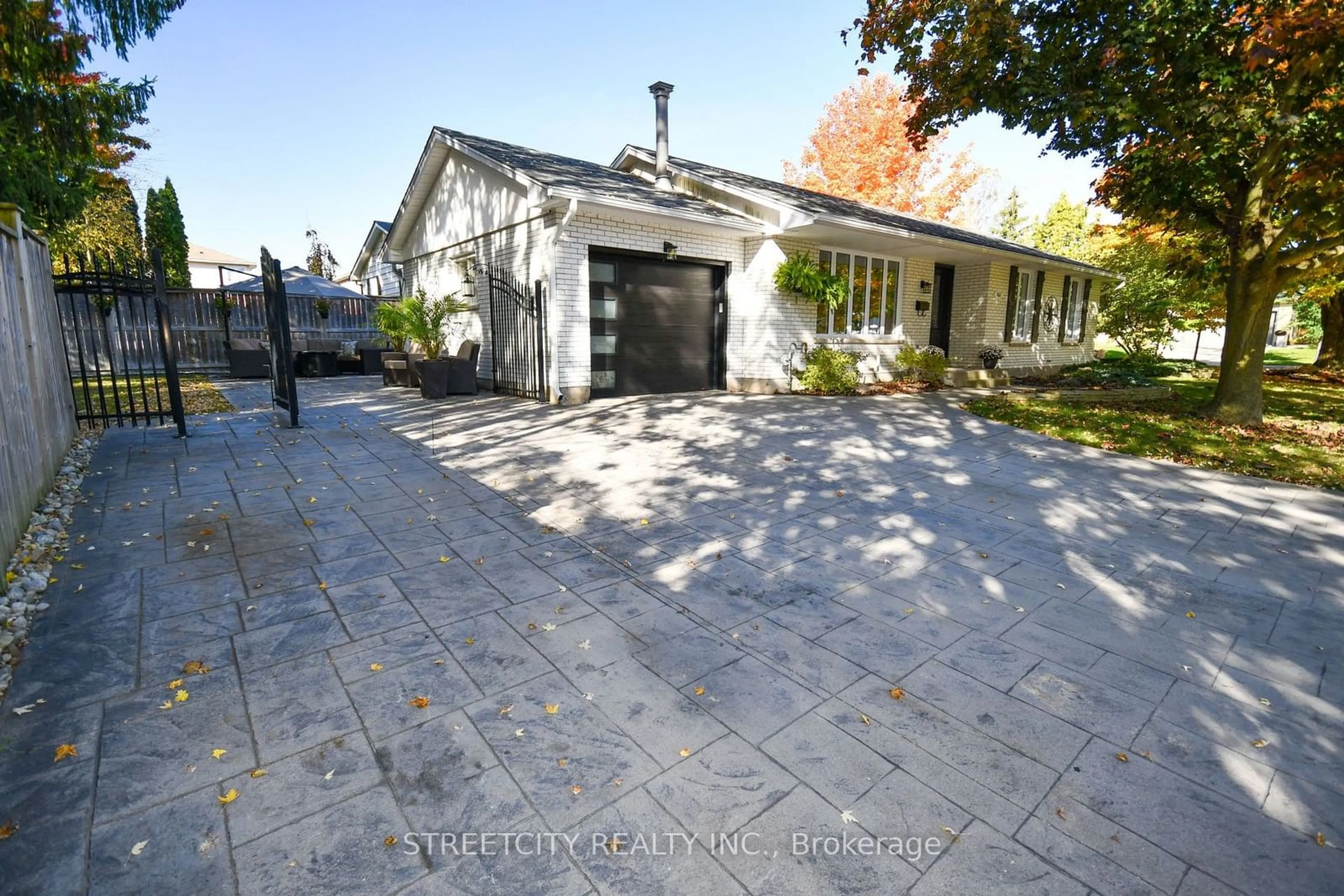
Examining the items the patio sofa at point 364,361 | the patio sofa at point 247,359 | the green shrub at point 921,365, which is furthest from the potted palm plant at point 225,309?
the green shrub at point 921,365

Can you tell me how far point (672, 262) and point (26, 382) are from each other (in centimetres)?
827

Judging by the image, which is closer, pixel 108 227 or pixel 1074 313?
pixel 1074 313

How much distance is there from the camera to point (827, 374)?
11.1m

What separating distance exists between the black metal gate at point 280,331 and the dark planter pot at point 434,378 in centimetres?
236

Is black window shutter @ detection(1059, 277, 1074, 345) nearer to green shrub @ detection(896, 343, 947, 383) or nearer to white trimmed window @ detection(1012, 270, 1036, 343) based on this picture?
white trimmed window @ detection(1012, 270, 1036, 343)

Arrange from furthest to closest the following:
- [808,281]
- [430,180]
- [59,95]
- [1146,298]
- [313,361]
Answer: [1146,298]
[313,361]
[430,180]
[808,281]
[59,95]

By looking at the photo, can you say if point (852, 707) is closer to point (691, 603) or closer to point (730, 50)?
point (691, 603)

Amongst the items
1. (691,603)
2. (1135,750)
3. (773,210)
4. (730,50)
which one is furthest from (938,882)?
(730,50)

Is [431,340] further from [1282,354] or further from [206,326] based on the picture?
[1282,354]

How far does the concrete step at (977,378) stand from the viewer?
13203 mm

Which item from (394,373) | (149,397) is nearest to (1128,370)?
(394,373)

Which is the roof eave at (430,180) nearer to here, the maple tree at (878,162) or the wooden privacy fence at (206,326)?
the wooden privacy fence at (206,326)

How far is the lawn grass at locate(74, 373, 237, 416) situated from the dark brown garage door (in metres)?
5.72

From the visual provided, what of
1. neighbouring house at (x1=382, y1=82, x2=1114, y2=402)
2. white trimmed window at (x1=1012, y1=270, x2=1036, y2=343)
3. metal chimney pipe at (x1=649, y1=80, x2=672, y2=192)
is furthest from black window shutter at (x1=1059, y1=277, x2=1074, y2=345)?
metal chimney pipe at (x1=649, y1=80, x2=672, y2=192)
